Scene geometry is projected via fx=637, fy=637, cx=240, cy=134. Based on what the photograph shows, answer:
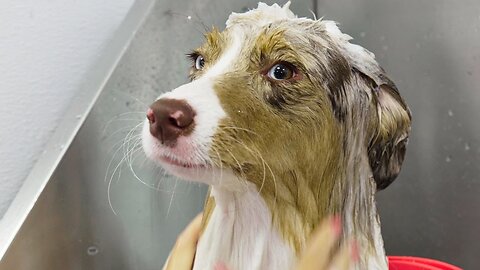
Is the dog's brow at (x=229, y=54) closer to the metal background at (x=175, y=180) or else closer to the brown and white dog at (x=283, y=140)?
the brown and white dog at (x=283, y=140)

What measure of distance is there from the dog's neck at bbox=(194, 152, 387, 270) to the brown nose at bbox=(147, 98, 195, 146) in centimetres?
9

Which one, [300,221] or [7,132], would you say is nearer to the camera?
[300,221]

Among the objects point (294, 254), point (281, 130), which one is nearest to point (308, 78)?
point (281, 130)

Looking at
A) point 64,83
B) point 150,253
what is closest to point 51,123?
point 64,83

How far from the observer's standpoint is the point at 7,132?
1.05m

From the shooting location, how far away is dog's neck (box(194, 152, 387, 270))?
63 cm

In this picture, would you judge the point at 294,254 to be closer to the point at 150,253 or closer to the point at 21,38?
the point at 150,253

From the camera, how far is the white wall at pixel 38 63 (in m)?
1.04

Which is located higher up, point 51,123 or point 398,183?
point 398,183

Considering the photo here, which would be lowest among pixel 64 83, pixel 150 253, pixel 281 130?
pixel 150 253

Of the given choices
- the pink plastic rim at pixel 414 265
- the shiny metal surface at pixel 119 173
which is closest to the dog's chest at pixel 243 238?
the pink plastic rim at pixel 414 265

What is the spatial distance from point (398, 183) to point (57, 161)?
544 millimetres

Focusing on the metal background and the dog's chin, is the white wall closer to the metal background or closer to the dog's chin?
the metal background

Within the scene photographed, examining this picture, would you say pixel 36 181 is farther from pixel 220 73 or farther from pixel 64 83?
pixel 220 73
